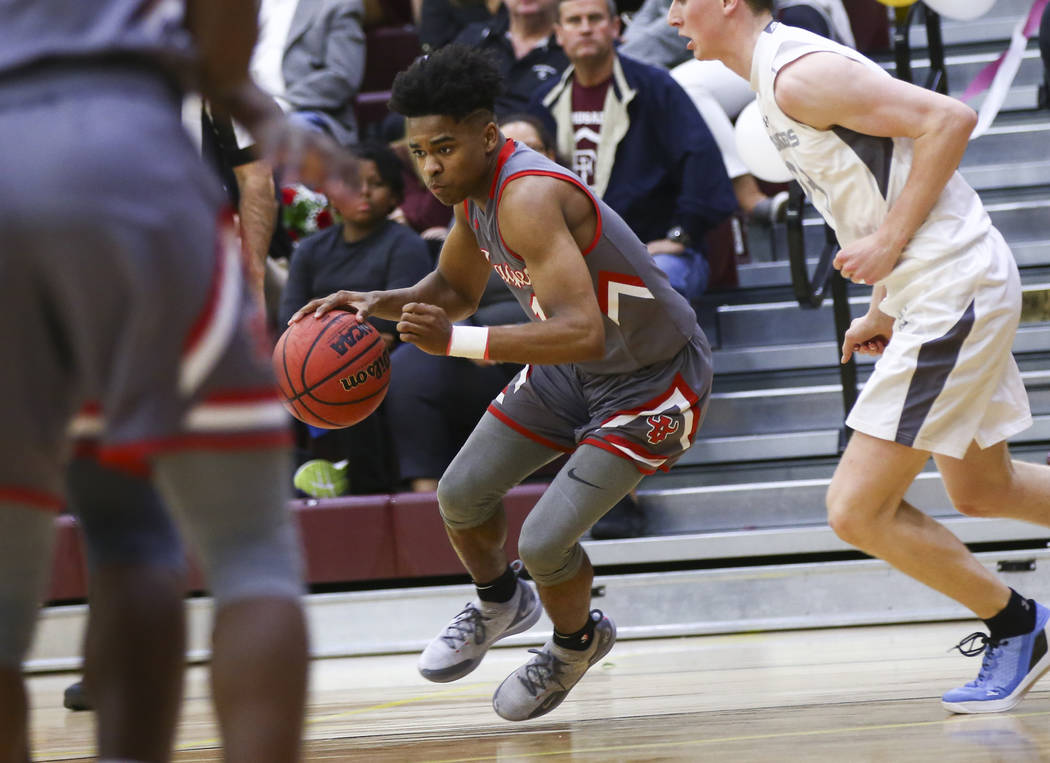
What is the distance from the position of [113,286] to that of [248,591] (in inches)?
14.0

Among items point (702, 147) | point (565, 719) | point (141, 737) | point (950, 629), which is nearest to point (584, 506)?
point (565, 719)

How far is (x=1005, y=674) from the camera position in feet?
10.1

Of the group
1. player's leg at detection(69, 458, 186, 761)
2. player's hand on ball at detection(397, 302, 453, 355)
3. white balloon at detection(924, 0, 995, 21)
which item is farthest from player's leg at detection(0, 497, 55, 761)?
white balloon at detection(924, 0, 995, 21)

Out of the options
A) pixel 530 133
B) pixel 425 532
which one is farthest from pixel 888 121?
pixel 425 532

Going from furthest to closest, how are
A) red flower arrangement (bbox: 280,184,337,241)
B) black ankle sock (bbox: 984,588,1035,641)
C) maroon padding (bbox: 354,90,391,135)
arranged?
maroon padding (bbox: 354,90,391,135)
red flower arrangement (bbox: 280,184,337,241)
black ankle sock (bbox: 984,588,1035,641)

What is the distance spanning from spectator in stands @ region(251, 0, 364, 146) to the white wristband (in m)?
3.87

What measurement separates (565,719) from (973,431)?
130cm

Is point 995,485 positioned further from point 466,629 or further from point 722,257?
point 722,257

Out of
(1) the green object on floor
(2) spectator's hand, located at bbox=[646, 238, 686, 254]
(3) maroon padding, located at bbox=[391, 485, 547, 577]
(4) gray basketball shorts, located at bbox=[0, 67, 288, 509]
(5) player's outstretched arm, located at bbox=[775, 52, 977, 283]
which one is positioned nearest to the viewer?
(4) gray basketball shorts, located at bbox=[0, 67, 288, 509]

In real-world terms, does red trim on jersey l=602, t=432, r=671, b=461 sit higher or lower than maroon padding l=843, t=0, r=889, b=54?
lower

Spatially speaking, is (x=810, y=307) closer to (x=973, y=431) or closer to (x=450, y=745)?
(x=973, y=431)

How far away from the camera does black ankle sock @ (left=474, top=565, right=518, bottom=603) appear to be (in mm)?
3605

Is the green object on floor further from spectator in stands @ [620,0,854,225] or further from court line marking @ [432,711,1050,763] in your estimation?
court line marking @ [432,711,1050,763]

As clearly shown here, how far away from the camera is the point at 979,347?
3035 millimetres
